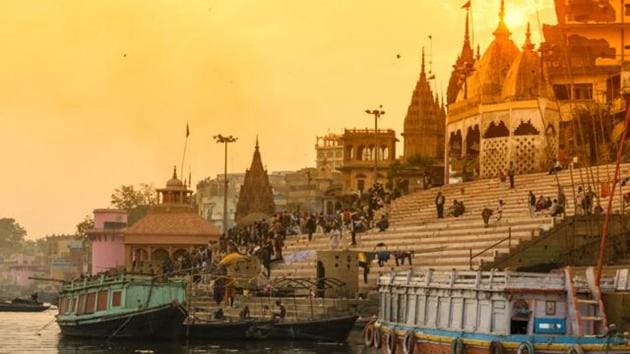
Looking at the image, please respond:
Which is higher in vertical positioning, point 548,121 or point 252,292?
point 548,121

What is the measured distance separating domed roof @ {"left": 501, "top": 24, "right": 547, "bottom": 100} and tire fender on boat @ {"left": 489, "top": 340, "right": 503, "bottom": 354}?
30291mm

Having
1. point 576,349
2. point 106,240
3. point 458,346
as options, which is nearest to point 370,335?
point 458,346

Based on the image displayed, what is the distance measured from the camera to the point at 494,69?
58.2m

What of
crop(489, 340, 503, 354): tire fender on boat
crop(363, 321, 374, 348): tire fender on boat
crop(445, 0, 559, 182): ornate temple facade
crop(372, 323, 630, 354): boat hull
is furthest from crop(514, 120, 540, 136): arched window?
crop(489, 340, 503, 354): tire fender on boat

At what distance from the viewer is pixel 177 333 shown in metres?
43.2

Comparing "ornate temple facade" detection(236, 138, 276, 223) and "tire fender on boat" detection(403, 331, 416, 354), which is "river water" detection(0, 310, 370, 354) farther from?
"ornate temple facade" detection(236, 138, 276, 223)

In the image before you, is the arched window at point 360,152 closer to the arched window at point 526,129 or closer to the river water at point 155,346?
the arched window at point 526,129

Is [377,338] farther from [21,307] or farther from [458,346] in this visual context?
[21,307]

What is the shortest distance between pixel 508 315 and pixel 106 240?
91.2 m

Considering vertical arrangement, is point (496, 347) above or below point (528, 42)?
below

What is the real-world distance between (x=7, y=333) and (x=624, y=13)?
1114 inches

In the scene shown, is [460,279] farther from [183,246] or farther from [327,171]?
[327,171]

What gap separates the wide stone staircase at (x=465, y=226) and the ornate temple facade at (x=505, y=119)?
87.5 inches

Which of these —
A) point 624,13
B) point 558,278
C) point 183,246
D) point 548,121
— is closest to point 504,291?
point 558,278
